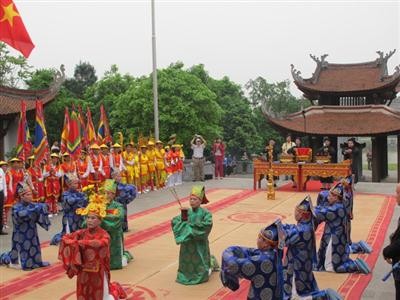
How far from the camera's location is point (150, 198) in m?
16.4

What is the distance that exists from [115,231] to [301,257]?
9.45ft

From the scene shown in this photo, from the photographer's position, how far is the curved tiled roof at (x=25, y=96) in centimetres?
1984

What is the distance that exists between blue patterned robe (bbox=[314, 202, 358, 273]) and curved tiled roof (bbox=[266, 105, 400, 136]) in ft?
45.7

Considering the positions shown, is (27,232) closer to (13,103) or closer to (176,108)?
(13,103)

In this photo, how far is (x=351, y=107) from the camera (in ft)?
74.4

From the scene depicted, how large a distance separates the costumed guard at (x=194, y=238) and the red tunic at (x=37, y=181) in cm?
594

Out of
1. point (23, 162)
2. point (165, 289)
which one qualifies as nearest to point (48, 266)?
point (165, 289)

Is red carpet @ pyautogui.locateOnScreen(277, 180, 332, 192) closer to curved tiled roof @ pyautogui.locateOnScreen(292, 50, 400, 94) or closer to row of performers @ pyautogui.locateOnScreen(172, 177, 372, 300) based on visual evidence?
curved tiled roof @ pyautogui.locateOnScreen(292, 50, 400, 94)

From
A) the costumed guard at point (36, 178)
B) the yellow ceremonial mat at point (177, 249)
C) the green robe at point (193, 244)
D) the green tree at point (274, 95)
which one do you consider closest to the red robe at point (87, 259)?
the yellow ceremonial mat at point (177, 249)

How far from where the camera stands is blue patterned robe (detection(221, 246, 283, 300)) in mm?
5039

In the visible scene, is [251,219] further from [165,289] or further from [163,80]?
[163,80]

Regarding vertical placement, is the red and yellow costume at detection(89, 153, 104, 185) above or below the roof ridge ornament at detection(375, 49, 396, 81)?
below

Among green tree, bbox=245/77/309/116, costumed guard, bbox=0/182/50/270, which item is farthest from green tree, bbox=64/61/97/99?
costumed guard, bbox=0/182/50/270

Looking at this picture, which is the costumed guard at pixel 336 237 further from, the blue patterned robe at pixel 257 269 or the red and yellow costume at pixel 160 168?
the red and yellow costume at pixel 160 168
